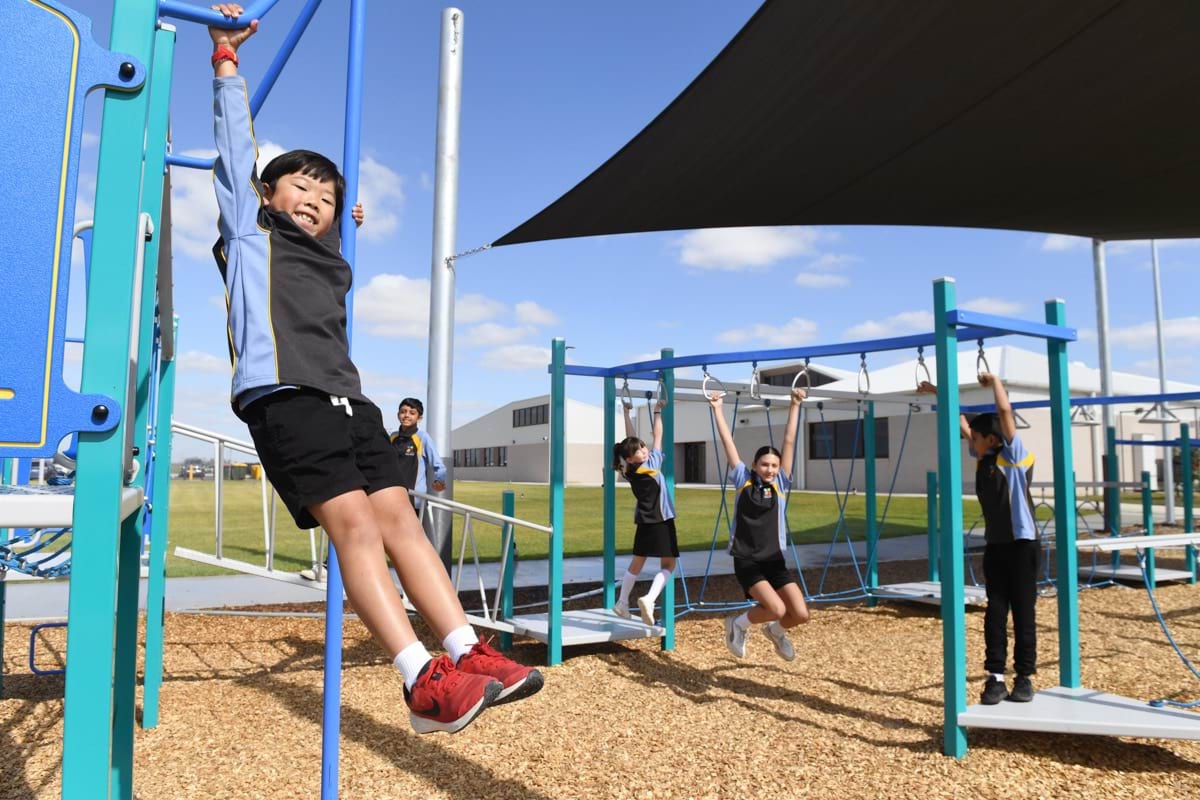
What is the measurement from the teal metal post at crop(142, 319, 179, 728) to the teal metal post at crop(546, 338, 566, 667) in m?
2.22

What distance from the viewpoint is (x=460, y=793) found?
327 centimetres

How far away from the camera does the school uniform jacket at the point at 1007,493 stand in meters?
3.92

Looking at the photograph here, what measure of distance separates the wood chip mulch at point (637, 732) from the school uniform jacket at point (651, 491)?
920mm

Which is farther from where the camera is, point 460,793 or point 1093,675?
point 1093,675

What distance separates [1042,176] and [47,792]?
735cm

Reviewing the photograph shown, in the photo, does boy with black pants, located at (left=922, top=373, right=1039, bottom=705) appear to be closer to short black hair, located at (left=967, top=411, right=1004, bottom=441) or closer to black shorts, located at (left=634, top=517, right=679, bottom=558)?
short black hair, located at (left=967, top=411, right=1004, bottom=441)

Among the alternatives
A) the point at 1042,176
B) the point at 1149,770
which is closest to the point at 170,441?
the point at 1149,770

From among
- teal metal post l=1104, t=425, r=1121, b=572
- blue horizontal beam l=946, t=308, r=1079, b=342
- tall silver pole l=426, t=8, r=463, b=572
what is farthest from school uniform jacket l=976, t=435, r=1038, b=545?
teal metal post l=1104, t=425, r=1121, b=572

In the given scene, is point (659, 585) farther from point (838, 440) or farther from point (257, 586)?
point (838, 440)

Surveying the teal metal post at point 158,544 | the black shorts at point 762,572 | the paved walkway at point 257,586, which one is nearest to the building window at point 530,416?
the paved walkway at point 257,586

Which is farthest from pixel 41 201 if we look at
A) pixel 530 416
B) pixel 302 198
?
pixel 530 416

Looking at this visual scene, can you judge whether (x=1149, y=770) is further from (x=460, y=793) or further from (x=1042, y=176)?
(x=1042, y=176)

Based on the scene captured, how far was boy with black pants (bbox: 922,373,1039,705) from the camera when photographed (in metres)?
3.89

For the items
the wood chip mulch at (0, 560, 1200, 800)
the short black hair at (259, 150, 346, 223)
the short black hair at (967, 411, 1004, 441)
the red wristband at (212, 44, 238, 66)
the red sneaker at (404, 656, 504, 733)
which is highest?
the red wristband at (212, 44, 238, 66)
